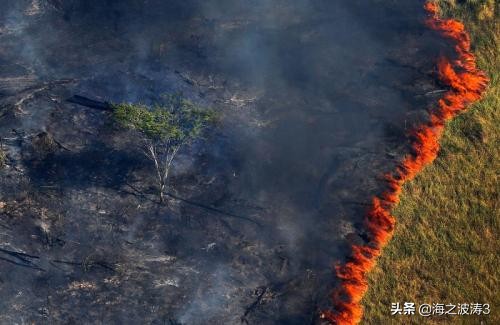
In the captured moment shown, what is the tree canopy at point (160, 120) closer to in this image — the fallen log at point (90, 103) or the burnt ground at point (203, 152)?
the burnt ground at point (203, 152)

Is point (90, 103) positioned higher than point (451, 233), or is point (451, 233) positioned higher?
point (90, 103)

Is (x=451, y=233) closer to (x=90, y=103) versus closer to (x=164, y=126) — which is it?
(x=164, y=126)

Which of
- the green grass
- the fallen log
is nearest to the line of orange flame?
the green grass

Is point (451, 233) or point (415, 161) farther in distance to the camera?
point (415, 161)

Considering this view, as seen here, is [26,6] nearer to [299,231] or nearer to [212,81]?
[212,81]

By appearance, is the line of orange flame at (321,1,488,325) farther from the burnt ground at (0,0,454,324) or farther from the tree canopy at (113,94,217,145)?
the tree canopy at (113,94,217,145)

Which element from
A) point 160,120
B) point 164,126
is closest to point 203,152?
point 160,120

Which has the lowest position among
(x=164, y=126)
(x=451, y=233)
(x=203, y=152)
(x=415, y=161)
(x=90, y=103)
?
(x=203, y=152)
